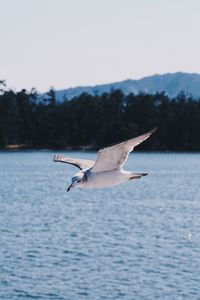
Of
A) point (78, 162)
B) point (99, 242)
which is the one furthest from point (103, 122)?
point (78, 162)

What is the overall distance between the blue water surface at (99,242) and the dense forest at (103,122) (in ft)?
228

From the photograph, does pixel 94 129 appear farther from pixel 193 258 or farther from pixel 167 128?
pixel 193 258

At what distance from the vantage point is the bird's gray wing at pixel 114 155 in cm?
1006

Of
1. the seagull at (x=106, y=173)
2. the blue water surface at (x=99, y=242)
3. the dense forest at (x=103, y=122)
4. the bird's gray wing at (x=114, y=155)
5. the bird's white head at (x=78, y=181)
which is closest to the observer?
the bird's gray wing at (x=114, y=155)

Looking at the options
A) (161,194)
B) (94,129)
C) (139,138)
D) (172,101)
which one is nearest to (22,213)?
(161,194)

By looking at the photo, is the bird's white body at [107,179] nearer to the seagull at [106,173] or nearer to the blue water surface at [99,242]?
the seagull at [106,173]

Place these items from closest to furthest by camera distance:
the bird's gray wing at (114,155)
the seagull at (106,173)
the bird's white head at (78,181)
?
the bird's gray wing at (114,155) < the seagull at (106,173) < the bird's white head at (78,181)

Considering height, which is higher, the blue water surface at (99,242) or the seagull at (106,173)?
the seagull at (106,173)

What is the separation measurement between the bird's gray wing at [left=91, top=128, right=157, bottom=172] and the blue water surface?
2478cm

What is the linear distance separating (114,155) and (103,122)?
6038 inches

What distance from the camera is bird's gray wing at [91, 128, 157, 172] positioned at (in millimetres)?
10062

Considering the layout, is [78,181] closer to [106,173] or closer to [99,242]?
[106,173]

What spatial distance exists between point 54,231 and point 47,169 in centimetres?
6930

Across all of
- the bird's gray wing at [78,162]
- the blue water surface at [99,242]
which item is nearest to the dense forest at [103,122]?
the blue water surface at [99,242]
